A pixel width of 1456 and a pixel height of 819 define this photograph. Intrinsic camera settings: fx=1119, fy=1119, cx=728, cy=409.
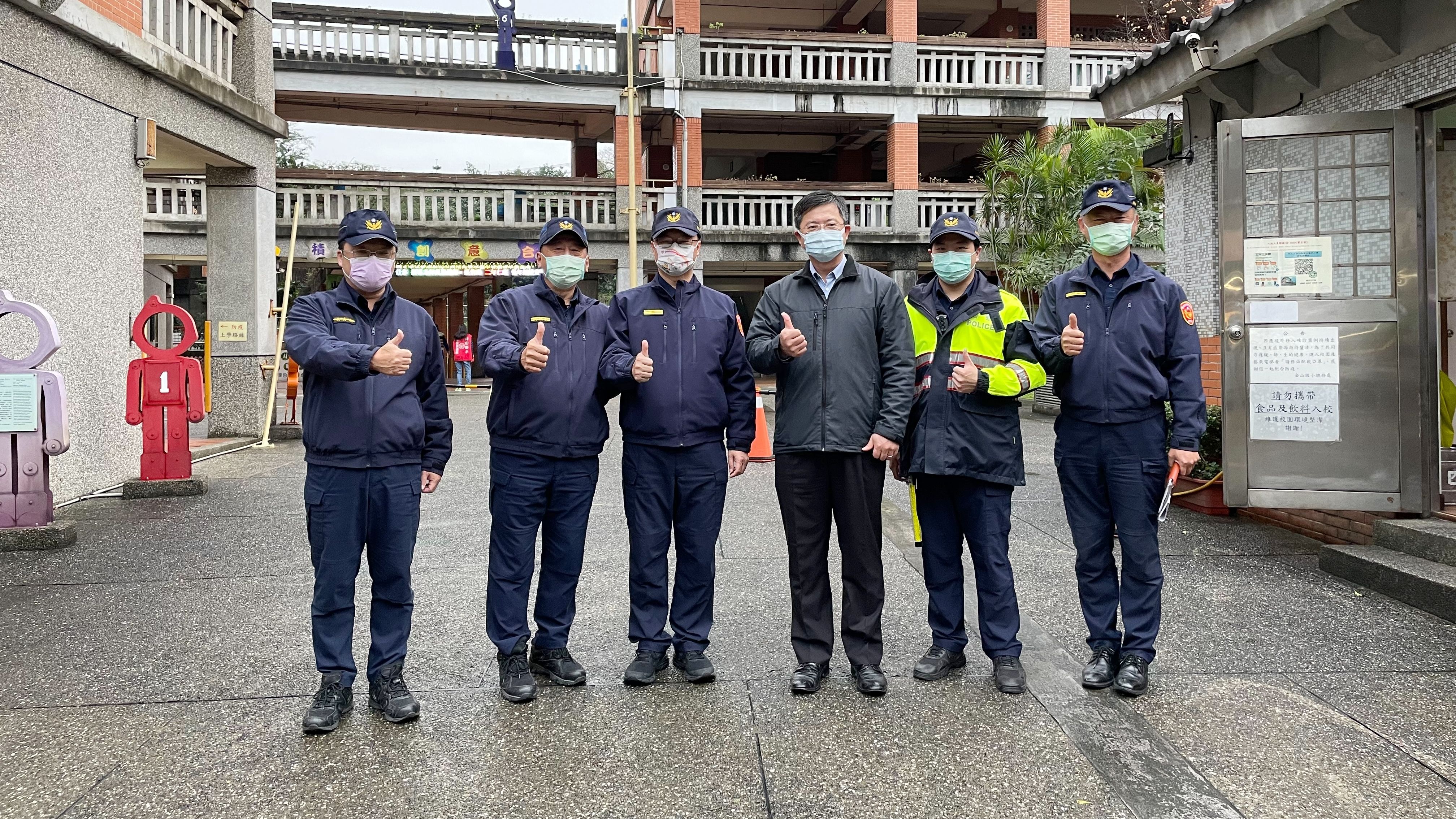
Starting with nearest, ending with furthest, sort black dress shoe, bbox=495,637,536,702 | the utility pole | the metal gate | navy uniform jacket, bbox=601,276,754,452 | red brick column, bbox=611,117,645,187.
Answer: black dress shoe, bbox=495,637,536,702 < navy uniform jacket, bbox=601,276,754,452 < the metal gate < the utility pole < red brick column, bbox=611,117,645,187

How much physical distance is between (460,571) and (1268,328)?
5.19 metres

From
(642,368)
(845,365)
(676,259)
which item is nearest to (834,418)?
(845,365)

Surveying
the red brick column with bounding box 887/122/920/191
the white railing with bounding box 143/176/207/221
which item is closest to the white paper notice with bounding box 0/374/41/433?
the white railing with bounding box 143/176/207/221

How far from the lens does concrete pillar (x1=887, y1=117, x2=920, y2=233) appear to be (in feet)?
85.6

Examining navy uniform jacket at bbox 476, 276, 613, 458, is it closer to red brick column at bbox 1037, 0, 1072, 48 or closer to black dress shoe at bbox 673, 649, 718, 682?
black dress shoe at bbox 673, 649, 718, 682

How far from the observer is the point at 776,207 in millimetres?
26219

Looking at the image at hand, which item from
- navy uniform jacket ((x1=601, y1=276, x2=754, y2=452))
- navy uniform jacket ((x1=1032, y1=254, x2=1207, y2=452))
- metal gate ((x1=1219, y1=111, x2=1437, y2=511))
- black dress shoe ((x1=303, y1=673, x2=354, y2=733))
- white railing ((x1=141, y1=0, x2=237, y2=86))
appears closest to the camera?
black dress shoe ((x1=303, y1=673, x2=354, y2=733))

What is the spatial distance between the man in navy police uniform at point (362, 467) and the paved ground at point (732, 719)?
26cm

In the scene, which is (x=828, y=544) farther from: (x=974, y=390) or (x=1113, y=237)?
(x=1113, y=237)

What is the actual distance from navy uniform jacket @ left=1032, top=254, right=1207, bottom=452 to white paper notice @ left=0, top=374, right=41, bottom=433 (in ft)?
21.0

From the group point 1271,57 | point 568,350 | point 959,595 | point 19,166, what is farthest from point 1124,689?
point 19,166

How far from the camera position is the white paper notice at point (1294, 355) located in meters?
6.80

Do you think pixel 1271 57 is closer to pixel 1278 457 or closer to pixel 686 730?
pixel 1278 457

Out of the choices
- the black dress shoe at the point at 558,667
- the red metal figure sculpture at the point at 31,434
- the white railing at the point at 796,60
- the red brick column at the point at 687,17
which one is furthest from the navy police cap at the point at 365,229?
the red brick column at the point at 687,17
